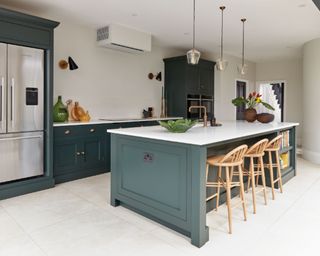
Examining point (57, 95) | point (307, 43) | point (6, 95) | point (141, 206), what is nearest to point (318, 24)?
point (307, 43)

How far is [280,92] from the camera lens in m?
9.12

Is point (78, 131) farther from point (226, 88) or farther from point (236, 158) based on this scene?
point (226, 88)

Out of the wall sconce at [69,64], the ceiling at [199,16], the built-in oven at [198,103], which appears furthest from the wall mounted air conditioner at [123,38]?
the built-in oven at [198,103]

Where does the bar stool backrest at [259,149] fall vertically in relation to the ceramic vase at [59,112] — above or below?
below

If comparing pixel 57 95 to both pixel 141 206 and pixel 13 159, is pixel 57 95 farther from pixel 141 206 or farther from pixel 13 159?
pixel 141 206

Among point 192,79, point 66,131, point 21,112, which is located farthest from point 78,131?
point 192,79

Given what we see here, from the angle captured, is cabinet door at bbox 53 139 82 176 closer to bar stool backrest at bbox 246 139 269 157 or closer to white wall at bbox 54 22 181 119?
white wall at bbox 54 22 181 119

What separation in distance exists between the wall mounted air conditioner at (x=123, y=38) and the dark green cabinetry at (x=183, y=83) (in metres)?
1.15

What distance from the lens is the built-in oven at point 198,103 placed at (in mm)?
6316

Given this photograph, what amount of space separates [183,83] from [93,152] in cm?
275

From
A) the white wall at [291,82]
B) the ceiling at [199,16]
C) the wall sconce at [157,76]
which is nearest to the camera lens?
the ceiling at [199,16]

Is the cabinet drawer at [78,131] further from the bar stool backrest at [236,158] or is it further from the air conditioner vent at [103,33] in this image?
the bar stool backrest at [236,158]

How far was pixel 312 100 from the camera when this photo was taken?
5934 millimetres

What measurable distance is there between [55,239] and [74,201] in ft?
3.17
